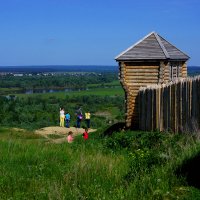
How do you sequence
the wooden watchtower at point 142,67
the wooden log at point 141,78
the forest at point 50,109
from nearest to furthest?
the wooden watchtower at point 142,67
the wooden log at point 141,78
the forest at point 50,109

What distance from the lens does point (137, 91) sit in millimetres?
18750

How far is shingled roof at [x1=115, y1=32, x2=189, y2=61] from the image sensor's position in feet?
61.0

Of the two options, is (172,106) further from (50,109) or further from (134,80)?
(50,109)

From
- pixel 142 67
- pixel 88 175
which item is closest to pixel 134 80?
pixel 142 67

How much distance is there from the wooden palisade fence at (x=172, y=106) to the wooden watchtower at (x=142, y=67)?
3.06 feet

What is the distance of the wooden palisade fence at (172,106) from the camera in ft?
45.5

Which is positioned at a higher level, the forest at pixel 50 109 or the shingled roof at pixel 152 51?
the shingled roof at pixel 152 51

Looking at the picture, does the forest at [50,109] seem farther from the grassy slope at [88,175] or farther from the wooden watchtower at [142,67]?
the grassy slope at [88,175]

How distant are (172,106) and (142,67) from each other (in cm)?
397

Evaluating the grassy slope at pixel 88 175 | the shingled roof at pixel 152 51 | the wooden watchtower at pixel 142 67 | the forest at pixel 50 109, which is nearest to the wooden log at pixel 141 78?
the wooden watchtower at pixel 142 67

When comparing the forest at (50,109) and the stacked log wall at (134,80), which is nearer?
the stacked log wall at (134,80)

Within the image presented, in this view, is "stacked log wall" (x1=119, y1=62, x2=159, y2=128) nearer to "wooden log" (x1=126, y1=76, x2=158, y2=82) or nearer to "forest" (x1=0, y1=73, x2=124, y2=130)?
"wooden log" (x1=126, y1=76, x2=158, y2=82)

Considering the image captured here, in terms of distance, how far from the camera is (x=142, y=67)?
18734mm

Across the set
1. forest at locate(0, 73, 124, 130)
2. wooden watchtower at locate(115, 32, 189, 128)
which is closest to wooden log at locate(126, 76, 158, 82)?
wooden watchtower at locate(115, 32, 189, 128)
